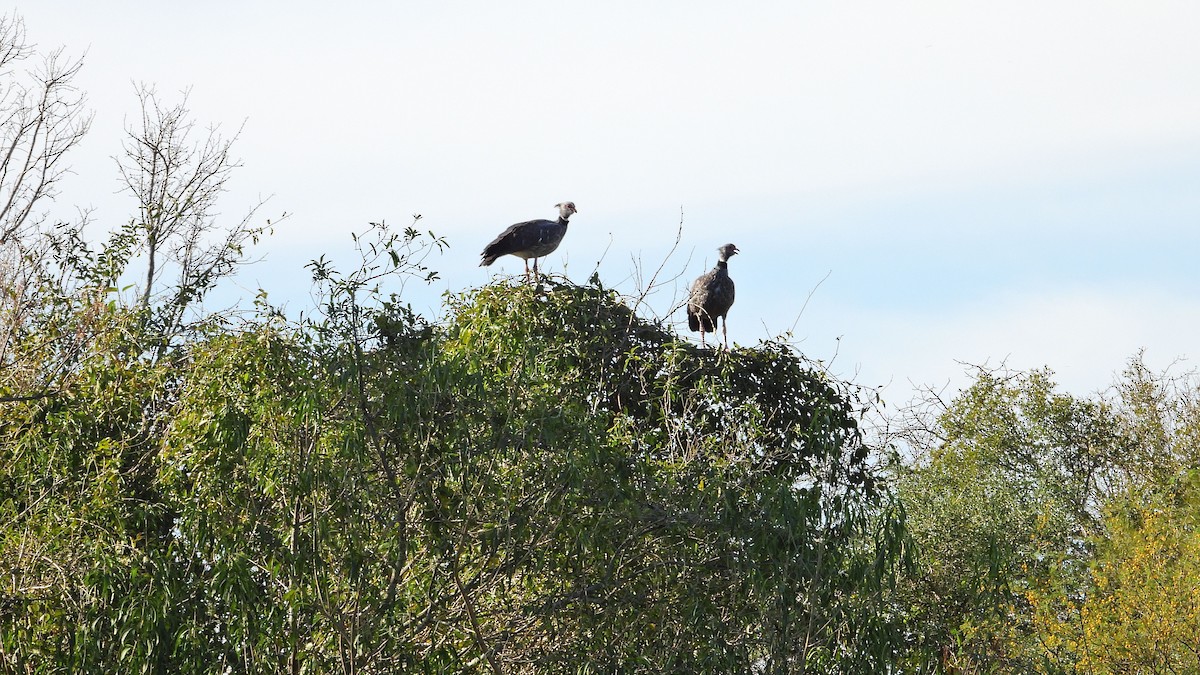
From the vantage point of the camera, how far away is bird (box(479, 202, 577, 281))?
527 inches

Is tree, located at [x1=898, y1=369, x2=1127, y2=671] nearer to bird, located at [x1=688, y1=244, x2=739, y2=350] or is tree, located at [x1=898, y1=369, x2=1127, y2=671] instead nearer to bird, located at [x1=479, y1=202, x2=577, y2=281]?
bird, located at [x1=688, y1=244, x2=739, y2=350]

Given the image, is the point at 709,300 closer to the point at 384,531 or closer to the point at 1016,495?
the point at 384,531

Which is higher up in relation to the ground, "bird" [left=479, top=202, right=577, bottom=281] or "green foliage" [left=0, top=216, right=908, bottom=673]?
"bird" [left=479, top=202, right=577, bottom=281]

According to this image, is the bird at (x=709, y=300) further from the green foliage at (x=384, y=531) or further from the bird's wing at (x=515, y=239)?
the green foliage at (x=384, y=531)

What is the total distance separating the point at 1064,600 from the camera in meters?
18.8

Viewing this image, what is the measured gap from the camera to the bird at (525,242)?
1340 cm

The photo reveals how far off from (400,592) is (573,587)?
3.53ft

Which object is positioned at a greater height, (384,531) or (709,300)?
(709,300)

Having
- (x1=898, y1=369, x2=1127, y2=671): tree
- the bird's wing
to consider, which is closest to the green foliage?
the bird's wing

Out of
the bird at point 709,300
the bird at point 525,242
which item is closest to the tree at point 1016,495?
the bird at point 709,300

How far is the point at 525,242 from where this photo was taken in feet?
44.1

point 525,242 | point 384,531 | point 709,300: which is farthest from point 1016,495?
point 384,531

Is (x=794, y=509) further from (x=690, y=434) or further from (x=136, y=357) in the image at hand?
(x=136, y=357)

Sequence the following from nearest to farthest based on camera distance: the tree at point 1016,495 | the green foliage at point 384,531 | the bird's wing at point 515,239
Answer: the green foliage at point 384,531 < the bird's wing at point 515,239 < the tree at point 1016,495
